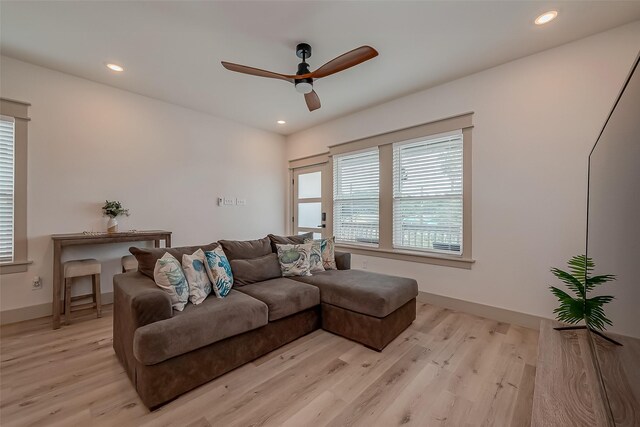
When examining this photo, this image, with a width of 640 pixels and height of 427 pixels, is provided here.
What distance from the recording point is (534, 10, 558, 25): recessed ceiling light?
2.03 m

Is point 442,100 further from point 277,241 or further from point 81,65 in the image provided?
point 81,65

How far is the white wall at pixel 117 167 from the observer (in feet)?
9.25

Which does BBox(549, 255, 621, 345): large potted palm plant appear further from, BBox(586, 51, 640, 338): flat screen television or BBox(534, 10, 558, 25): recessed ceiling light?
BBox(534, 10, 558, 25): recessed ceiling light

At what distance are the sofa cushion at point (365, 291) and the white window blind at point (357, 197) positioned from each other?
4.40 feet

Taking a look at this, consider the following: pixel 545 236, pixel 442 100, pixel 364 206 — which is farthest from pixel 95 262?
pixel 545 236

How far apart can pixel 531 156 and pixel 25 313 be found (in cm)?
554

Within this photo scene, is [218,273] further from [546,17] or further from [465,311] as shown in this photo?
[546,17]

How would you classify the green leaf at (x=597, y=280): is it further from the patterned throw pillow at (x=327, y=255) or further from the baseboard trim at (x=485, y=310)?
the patterned throw pillow at (x=327, y=255)

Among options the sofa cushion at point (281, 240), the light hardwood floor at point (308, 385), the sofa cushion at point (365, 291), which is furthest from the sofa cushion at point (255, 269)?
the light hardwood floor at point (308, 385)

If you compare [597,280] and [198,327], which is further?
[198,327]

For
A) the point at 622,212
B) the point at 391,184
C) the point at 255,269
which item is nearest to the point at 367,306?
the point at 255,269

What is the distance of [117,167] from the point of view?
10.9 feet

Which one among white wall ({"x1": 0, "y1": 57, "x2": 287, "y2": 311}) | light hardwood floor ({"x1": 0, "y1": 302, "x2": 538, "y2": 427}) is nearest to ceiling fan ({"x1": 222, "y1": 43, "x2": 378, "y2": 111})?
white wall ({"x1": 0, "y1": 57, "x2": 287, "y2": 311})

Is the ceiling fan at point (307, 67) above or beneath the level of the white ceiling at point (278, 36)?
beneath
